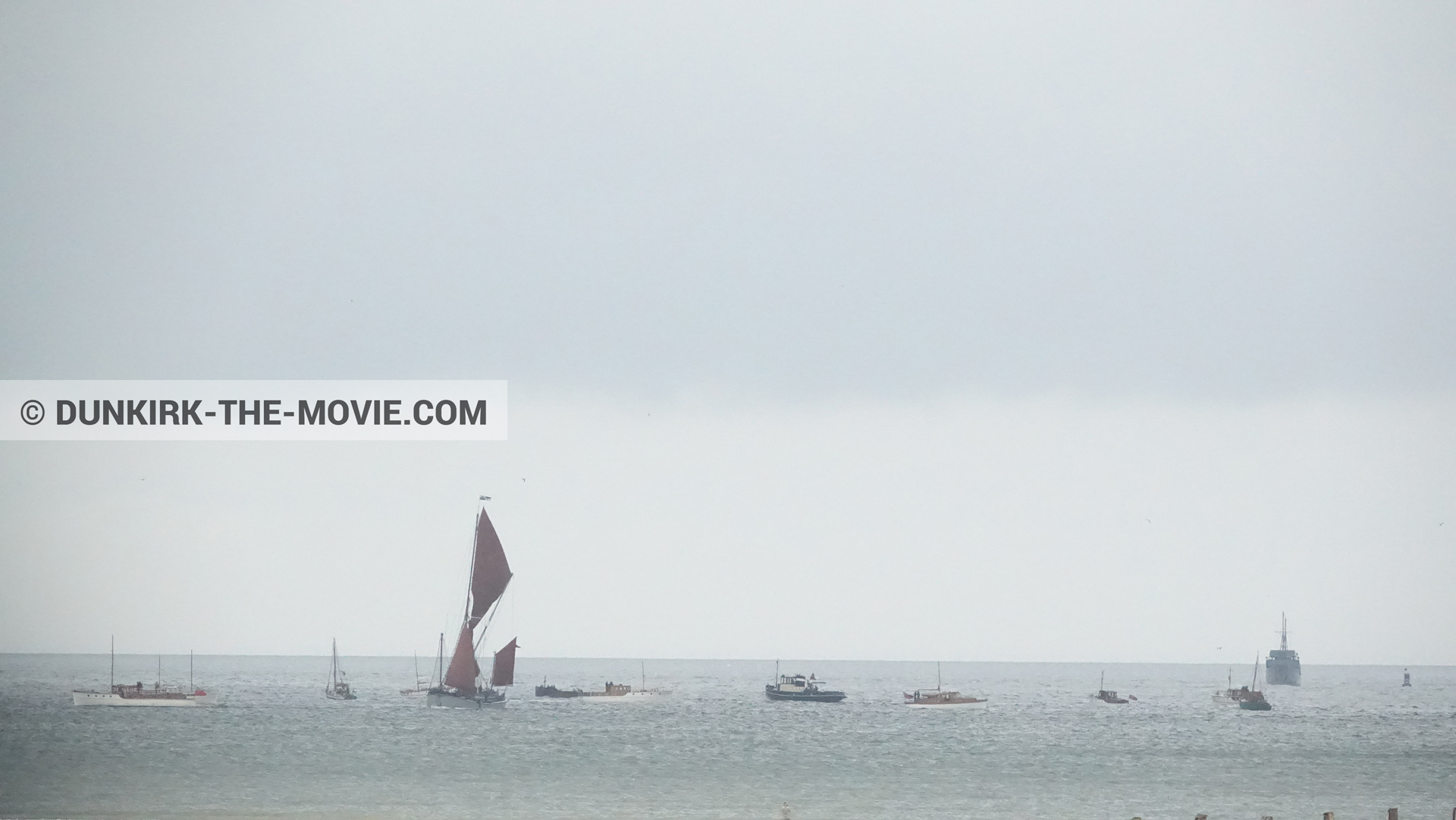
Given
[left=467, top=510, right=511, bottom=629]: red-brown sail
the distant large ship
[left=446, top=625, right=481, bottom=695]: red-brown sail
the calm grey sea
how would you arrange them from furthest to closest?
the distant large ship < [left=446, top=625, right=481, bottom=695]: red-brown sail < [left=467, top=510, right=511, bottom=629]: red-brown sail < the calm grey sea

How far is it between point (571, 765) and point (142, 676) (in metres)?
62.9

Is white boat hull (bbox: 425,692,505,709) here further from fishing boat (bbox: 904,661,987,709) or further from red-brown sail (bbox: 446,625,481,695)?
fishing boat (bbox: 904,661,987,709)

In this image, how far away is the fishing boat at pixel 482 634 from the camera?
133 feet

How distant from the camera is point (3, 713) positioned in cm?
4603

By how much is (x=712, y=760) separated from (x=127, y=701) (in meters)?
27.9

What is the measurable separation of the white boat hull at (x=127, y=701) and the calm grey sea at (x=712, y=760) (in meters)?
1.40

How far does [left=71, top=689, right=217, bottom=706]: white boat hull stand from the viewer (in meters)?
51.7

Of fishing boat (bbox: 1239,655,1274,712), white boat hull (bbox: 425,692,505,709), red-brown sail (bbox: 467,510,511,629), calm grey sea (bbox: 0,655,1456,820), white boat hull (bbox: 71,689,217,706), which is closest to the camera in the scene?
calm grey sea (bbox: 0,655,1456,820)

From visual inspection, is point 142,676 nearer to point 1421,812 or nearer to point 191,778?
point 191,778

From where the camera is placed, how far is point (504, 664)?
46.8m

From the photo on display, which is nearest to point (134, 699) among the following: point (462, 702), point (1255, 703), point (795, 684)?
point (462, 702)

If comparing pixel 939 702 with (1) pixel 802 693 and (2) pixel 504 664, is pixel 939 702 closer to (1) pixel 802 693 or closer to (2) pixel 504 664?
(1) pixel 802 693

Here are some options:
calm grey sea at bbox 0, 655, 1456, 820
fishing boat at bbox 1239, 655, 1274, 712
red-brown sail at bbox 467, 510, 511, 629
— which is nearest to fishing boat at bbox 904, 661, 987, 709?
calm grey sea at bbox 0, 655, 1456, 820

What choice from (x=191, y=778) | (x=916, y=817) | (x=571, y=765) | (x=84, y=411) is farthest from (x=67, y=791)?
(x=916, y=817)
